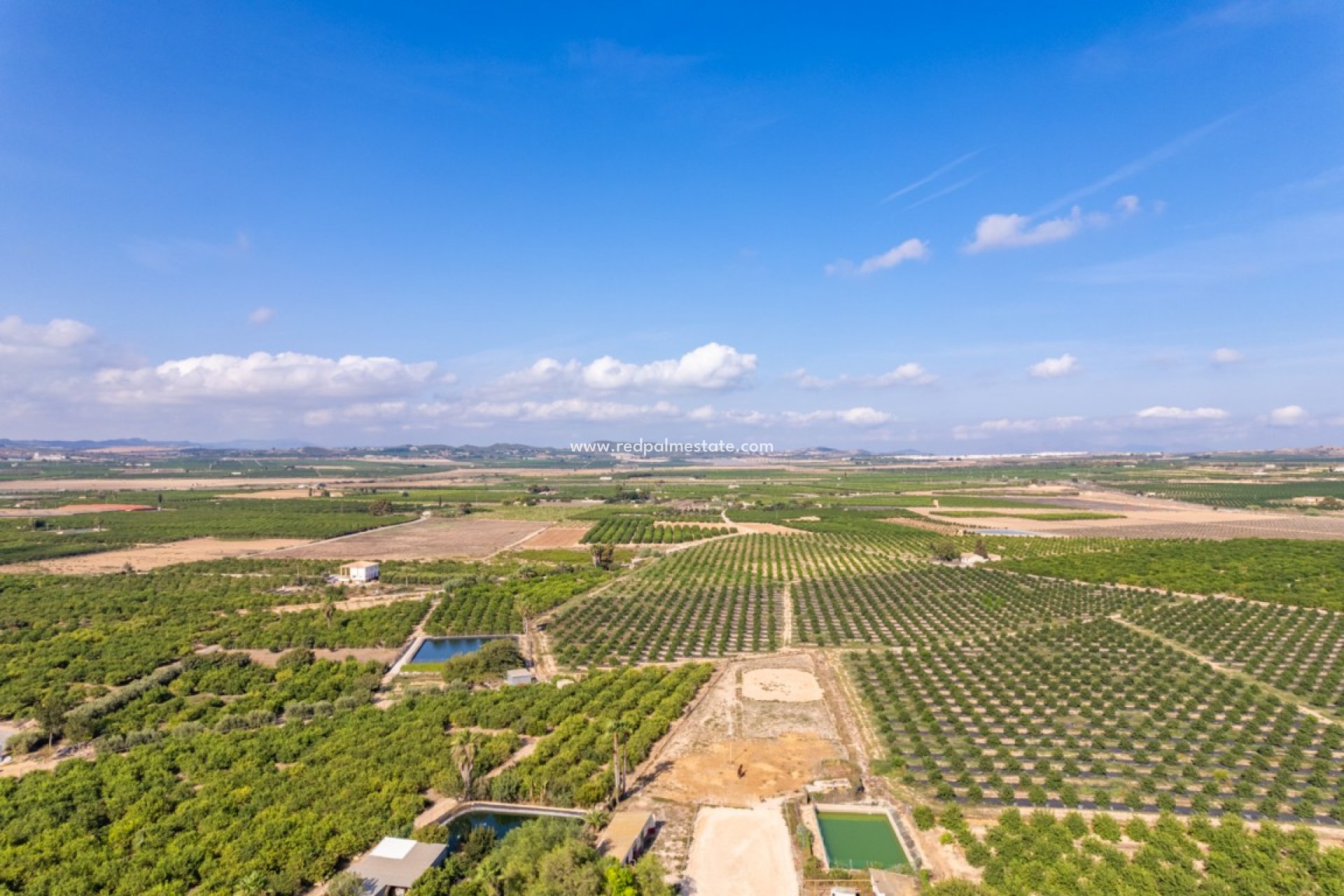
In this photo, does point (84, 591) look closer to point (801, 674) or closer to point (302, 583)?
Result: point (302, 583)

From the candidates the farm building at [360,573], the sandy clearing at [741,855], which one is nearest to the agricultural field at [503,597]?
the farm building at [360,573]

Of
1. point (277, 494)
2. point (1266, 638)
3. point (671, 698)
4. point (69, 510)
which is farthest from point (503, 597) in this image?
point (277, 494)

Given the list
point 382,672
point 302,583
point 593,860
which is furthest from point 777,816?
point 302,583

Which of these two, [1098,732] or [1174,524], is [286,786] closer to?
[1098,732]

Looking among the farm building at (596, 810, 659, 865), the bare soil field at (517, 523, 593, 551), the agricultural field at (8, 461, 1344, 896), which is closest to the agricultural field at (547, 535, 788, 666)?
the agricultural field at (8, 461, 1344, 896)

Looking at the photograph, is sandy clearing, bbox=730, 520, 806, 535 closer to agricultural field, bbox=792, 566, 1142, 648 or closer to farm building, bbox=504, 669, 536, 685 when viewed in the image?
agricultural field, bbox=792, 566, 1142, 648

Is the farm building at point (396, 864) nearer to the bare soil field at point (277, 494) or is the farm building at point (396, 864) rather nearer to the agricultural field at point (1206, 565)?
the agricultural field at point (1206, 565)
